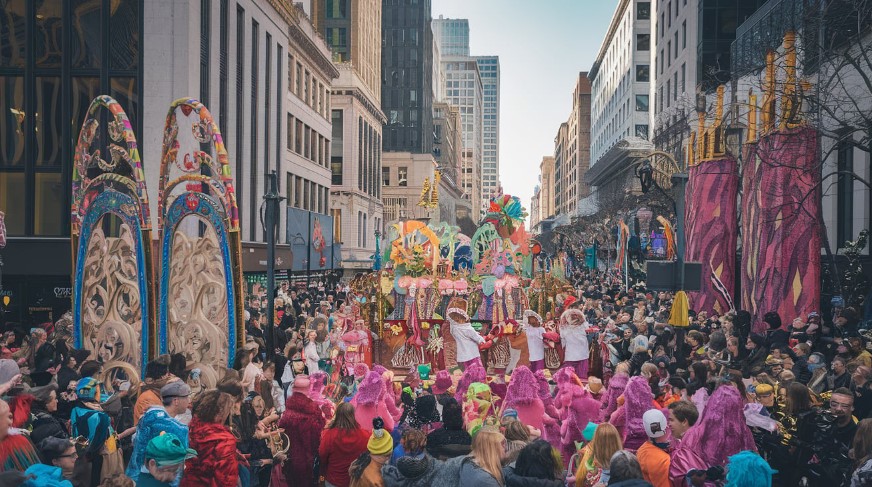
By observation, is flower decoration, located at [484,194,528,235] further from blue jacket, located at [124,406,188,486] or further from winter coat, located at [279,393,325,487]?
blue jacket, located at [124,406,188,486]

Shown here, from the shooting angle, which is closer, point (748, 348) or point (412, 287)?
point (748, 348)

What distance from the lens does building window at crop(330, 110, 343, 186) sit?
70.9 m

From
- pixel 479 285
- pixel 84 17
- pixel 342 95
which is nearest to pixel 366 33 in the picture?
pixel 342 95

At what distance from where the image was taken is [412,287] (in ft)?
63.0

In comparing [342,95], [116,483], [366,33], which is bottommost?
[116,483]

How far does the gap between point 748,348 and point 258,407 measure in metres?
10.7

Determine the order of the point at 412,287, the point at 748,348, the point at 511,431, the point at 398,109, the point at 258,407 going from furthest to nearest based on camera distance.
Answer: the point at 398,109 < the point at 412,287 < the point at 748,348 < the point at 258,407 < the point at 511,431

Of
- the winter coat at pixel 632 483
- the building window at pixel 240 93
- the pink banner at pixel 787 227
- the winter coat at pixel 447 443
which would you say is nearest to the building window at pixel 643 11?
the building window at pixel 240 93

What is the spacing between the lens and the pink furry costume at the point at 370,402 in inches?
345

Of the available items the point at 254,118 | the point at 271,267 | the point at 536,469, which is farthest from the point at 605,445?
the point at 254,118

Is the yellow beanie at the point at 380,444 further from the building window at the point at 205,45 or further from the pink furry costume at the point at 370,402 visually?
the building window at the point at 205,45

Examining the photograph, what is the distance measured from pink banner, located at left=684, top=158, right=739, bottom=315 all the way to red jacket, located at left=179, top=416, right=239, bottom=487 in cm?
2110

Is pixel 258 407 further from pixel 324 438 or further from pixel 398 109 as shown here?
pixel 398 109

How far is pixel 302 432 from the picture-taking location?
797 centimetres
